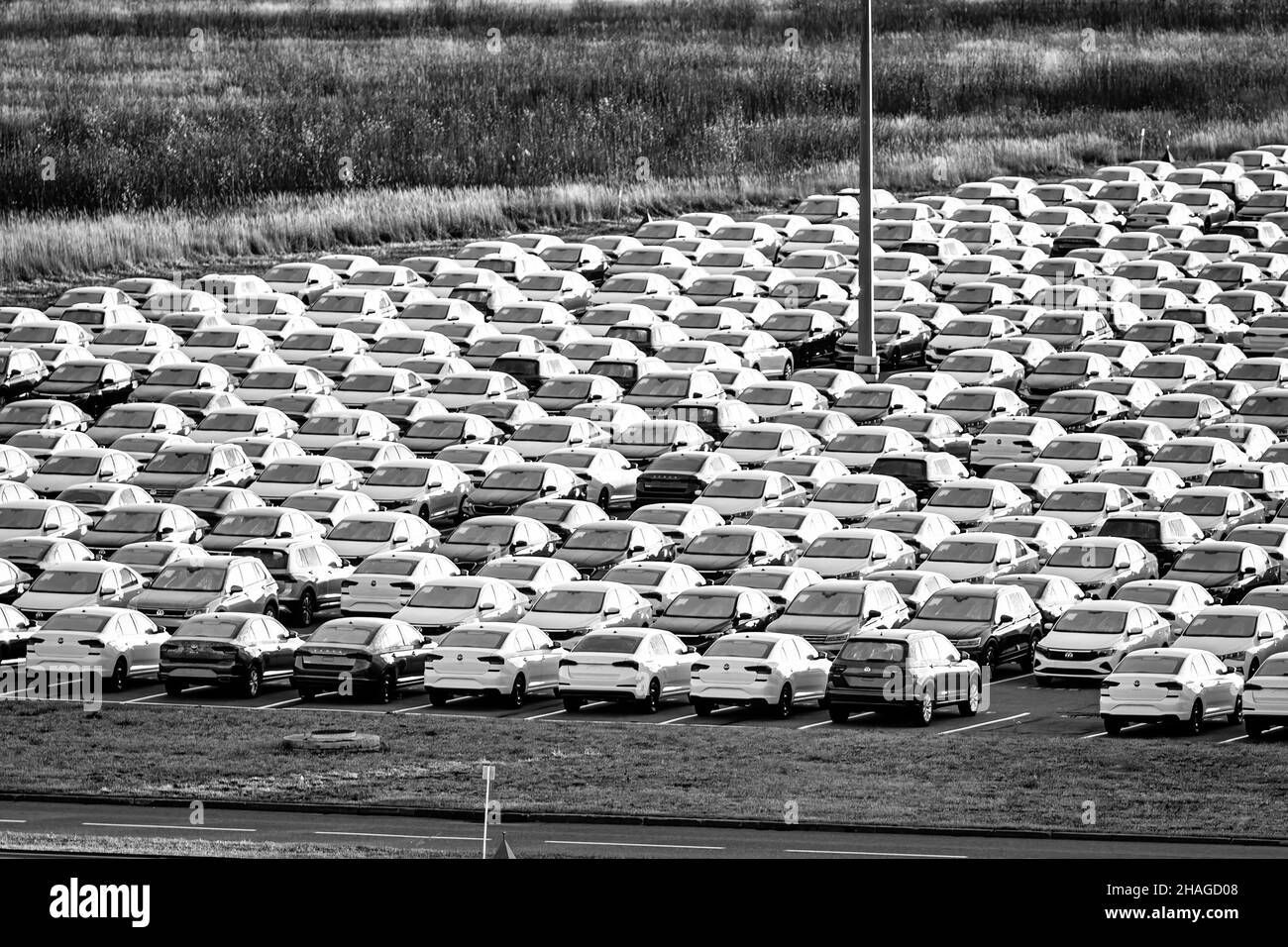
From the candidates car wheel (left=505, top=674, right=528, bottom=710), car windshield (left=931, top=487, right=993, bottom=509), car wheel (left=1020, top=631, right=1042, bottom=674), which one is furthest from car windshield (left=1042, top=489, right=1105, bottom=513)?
car wheel (left=505, top=674, right=528, bottom=710)

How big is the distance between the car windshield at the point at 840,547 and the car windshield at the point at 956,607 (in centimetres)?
372

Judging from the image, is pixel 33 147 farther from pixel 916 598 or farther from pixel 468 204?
pixel 916 598

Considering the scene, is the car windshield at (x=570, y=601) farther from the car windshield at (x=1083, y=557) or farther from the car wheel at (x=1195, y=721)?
the car wheel at (x=1195, y=721)

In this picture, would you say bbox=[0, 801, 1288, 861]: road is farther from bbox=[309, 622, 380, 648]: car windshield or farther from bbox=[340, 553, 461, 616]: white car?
bbox=[340, 553, 461, 616]: white car

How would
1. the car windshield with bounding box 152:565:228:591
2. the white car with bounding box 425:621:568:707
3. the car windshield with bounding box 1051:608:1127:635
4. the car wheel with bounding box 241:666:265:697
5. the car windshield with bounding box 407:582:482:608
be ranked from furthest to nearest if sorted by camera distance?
the car windshield with bounding box 152:565:228:591, the car windshield with bounding box 407:582:482:608, the car windshield with bounding box 1051:608:1127:635, the car wheel with bounding box 241:666:265:697, the white car with bounding box 425:621:568:707

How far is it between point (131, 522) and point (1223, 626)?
58.2 feet

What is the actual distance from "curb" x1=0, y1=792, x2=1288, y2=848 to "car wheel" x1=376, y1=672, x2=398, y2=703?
20.3ft

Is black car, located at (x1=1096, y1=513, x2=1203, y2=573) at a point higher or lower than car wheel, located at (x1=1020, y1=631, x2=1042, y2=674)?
higher

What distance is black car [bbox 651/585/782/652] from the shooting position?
36594 mm

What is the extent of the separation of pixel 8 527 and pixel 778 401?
1732 centimetres

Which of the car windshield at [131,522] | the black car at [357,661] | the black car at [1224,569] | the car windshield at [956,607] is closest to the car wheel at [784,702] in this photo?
the car windshield at [956,607]

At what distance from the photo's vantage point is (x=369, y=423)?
162 ft

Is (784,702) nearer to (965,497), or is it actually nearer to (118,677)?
(118,677)
